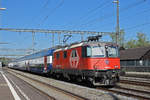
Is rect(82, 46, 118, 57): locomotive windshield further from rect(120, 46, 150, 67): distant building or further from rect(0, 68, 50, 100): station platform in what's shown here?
rect(120, 46, 150, 67): distant building

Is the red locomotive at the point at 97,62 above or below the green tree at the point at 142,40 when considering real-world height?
below

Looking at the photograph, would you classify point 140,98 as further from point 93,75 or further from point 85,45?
point 85,45

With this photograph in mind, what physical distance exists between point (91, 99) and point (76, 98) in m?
0.81

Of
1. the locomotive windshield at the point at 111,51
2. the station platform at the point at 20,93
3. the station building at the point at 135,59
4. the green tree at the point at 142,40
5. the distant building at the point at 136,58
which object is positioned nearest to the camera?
the station platform at the point at 20,93

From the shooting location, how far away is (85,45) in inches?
563

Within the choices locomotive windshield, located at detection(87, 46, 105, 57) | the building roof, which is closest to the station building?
the building roof

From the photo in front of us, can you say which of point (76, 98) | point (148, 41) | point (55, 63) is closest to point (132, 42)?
point (148, 41)

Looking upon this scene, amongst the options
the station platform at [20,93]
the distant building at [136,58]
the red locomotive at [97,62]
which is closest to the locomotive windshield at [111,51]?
the red locomotive at [97,62]

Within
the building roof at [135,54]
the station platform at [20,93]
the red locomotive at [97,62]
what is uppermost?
the building roof at [135,54]

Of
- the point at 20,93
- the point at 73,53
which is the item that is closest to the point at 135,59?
the point at 73,53

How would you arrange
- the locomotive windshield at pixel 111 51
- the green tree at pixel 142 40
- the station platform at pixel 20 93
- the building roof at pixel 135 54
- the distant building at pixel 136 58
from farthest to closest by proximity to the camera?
the green tree at pixel 142 40 → the building roof at pixel 135 54 → the distant building at pixel 136 58 → the locomotive windshield at pixel 111 51 → the station platform at pixel 20 93

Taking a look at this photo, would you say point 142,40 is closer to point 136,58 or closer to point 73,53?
point 136,58

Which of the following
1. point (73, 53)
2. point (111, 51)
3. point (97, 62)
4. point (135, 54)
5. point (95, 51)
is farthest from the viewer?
point (135, 54)

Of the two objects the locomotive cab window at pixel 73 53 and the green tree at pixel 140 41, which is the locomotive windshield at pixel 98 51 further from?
the green tree at pixel 140 41
